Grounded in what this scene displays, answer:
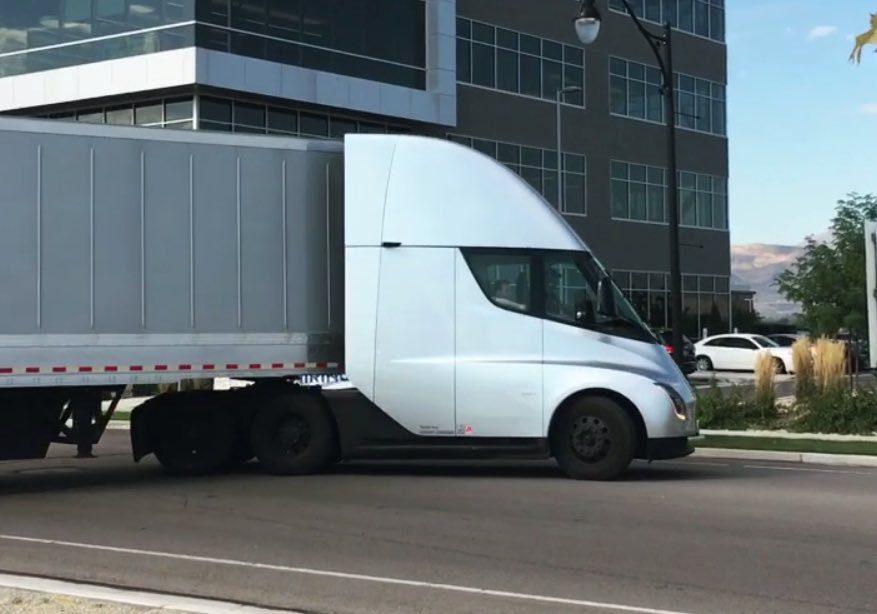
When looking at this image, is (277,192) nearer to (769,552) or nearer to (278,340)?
(278,340)

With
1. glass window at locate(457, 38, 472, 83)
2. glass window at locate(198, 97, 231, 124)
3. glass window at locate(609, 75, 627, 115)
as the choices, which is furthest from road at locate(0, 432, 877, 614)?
glass window at locate(609, 75, 627, 115)

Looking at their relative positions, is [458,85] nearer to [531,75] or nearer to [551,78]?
[531,75]

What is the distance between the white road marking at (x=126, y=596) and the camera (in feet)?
21.5

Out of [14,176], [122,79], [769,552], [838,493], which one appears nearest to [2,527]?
[14,176]

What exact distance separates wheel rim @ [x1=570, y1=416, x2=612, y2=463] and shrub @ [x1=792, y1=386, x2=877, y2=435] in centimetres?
823

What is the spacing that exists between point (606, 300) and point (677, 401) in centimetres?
139

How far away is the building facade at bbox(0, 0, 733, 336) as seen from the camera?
114 feet

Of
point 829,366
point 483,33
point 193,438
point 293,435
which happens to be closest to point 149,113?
point 483,33

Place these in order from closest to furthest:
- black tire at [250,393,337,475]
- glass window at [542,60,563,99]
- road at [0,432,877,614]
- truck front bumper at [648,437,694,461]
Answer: road at [0,432,877,614], truck front bumper at [648,437,694,461], black tire at [250,393,337,475], glass window at [542,60,563,99]

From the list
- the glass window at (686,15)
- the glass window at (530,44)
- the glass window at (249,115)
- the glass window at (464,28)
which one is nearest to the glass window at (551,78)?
the glass window at (530,44)

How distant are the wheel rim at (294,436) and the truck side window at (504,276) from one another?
8.70 ft

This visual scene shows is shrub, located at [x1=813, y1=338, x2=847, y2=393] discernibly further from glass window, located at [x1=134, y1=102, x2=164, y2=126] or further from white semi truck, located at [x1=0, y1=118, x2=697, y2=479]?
glass window, located at [x1=134, y1=102, x2=164, y2=126]

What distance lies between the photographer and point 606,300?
13344mm

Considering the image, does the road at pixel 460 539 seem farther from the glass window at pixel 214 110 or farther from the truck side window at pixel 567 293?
the glass window at pixel 214 110
